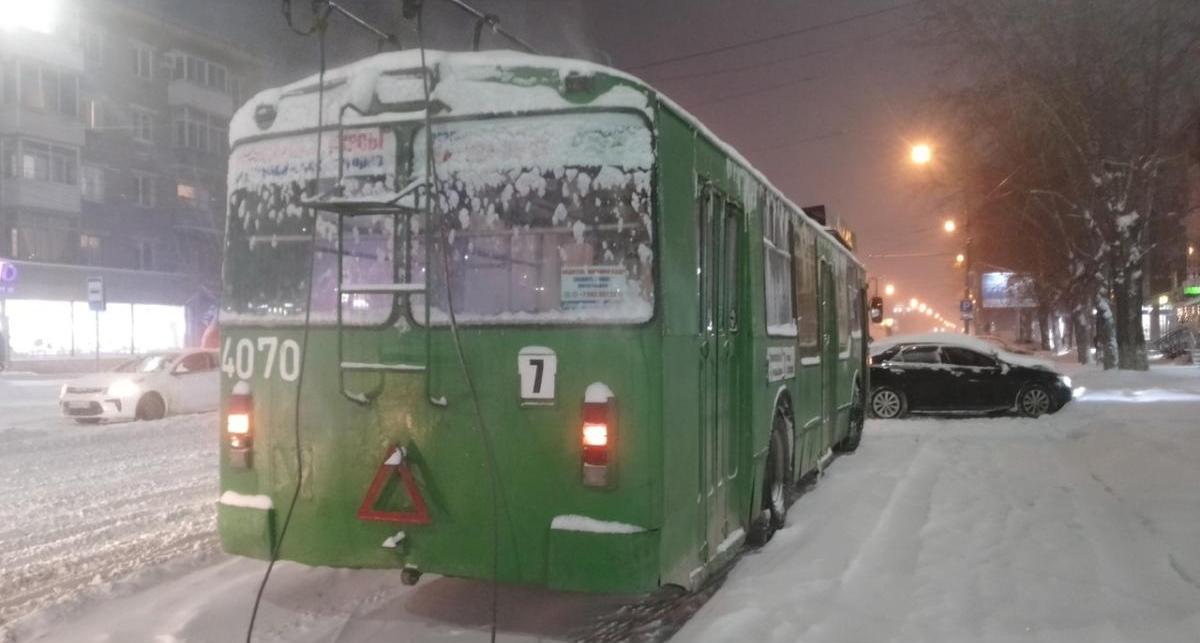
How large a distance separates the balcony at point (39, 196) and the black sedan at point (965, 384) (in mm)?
35034

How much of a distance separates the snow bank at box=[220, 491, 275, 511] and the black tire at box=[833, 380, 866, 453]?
9375 millimetres

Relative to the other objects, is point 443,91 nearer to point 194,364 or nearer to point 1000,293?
point 194,364

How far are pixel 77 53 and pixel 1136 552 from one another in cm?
4423

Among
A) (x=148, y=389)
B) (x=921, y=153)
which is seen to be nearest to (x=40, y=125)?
(x=148, y=389)

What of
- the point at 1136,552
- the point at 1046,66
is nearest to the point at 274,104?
the point at 1136,552

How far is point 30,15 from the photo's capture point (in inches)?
1204

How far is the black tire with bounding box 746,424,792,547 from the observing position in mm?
7723

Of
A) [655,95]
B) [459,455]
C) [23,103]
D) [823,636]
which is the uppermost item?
[23,103]

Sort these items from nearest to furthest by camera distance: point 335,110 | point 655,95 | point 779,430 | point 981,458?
point 655,95 < point 335,110 < point 779,430 < point 981,458

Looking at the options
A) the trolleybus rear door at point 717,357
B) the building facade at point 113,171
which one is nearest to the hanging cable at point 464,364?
the trolleybus rear door at point 717,357

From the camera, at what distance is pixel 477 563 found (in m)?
5.17

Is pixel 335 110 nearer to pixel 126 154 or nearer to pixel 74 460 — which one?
pixel 74 460

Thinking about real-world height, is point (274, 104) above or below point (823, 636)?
above

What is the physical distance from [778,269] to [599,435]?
376 centimetres
